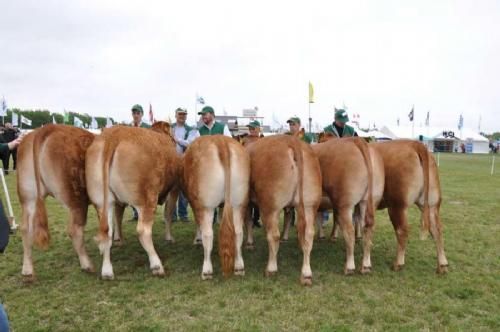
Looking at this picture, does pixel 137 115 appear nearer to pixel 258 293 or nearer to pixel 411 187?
pixel 258 293

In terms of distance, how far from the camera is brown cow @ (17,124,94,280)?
15.5 ft

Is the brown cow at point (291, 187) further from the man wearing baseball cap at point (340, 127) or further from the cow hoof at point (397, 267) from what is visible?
the man wearing baseball cap at point (340, 127)

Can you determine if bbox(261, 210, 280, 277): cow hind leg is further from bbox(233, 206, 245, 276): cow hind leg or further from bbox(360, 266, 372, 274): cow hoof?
bbox(360, 266, 372, 274): cow hoof

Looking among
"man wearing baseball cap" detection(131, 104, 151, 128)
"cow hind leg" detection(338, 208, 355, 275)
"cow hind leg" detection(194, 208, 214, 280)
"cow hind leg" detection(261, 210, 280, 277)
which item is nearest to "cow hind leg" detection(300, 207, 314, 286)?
"cow hind leg" detection(261, 210, 280, 277)

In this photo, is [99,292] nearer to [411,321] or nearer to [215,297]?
[215,297]

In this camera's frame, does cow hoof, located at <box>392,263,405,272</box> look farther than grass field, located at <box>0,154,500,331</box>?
Yes

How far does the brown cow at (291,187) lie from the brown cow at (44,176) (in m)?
2.29

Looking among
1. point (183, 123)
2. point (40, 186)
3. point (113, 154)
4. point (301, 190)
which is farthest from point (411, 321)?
point (183, 123)

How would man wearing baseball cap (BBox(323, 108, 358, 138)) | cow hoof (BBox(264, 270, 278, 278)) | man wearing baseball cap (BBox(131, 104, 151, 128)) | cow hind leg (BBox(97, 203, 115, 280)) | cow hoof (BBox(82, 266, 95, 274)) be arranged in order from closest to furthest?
cow hind leg (BBox(97, 203, 115, 280)) < cow hoof (BBox(264, 270, 278, 278)) < cow hoof (BBox(82, 266, 95, 274)) < man wearing baseball cap (BBox(323, 108, 358, 138)) < man wearing baseball cap (BBox(131, 104, 151, 128))

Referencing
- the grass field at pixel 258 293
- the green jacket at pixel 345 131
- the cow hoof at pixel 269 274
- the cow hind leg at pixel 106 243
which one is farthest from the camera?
the green jacket at pixel 345 131

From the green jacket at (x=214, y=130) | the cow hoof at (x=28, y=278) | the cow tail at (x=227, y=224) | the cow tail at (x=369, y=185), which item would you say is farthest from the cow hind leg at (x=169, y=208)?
the cow tail at (x=369, y=185)

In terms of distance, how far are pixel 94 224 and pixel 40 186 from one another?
379cm

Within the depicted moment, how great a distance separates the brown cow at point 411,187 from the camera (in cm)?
521

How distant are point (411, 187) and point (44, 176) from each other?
184 inches
